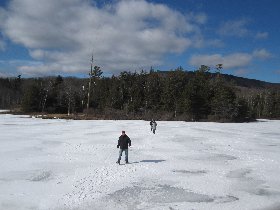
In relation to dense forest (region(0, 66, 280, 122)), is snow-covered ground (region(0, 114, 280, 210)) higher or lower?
lower

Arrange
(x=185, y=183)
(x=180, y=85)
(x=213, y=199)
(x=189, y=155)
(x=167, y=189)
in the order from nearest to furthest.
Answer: (x=213, y=199)
(x=167, y=189)
(x=185, y=183)
(x=189, y=155)
(x=180, y=85)

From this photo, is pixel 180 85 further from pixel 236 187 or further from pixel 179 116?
→ pixel 236 187

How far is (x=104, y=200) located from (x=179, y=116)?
62.9 metres

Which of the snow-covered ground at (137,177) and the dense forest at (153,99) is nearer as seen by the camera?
the snow-covered ground at (137,177)

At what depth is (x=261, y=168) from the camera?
1900 cm

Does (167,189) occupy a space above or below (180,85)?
below

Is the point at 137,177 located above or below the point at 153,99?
below

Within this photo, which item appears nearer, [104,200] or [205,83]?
[104,200]

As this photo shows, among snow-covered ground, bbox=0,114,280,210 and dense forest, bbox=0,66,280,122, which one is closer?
snow-covered ground, bbox=0,114,280,210

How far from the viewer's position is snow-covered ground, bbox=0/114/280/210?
12172 mm

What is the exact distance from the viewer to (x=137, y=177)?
622 inches

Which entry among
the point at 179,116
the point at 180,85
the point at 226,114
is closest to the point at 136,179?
the point at 179,116

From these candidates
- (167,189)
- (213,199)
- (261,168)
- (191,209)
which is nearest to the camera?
(191,209)

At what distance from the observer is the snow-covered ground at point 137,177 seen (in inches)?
479
